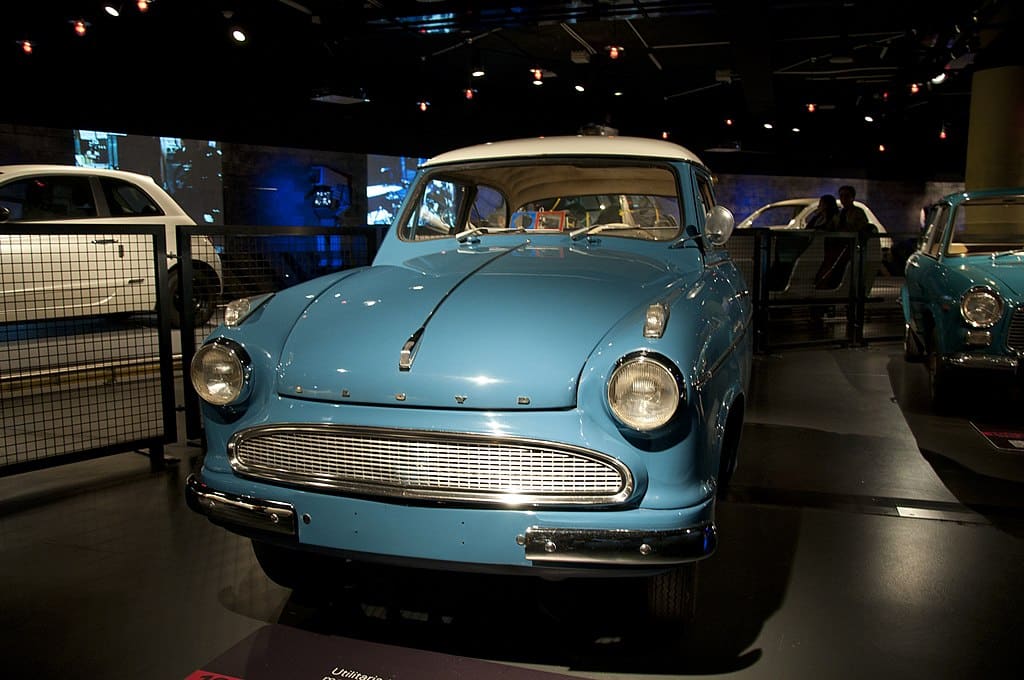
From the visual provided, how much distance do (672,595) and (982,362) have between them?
12.7ft

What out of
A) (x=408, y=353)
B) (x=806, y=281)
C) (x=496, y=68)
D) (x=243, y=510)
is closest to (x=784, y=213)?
(x=806, y=281)

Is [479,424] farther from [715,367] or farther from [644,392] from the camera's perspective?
[715,367]

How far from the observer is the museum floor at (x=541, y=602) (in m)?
Result: 2.46

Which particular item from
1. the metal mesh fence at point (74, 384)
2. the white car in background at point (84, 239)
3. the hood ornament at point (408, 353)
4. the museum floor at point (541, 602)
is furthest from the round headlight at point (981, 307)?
the white car in background at point (84, 239)

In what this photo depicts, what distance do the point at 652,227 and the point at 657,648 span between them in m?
1.85

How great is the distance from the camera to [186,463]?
4.62 m

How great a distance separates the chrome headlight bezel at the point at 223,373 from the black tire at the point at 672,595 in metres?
1.39

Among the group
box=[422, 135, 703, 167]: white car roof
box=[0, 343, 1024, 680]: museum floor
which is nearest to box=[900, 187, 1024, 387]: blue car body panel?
box=[0, 343, 1024, 680]: museum floor

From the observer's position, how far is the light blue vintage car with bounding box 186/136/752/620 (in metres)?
2.14

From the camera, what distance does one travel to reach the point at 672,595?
2.46m

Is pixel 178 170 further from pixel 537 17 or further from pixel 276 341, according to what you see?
pixel 276 341

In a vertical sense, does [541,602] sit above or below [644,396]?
below

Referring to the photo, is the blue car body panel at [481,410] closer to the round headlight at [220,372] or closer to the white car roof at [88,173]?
the round headlight at [220,372]

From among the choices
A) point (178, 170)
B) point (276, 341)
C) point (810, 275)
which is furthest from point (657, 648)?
point (178, 170)
